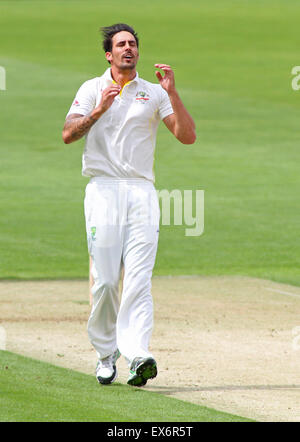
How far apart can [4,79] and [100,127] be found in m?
30.1

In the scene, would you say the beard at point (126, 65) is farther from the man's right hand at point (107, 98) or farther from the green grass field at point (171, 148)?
the green grass field at point (171, 148)

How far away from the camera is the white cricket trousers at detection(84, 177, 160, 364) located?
8.52 meters

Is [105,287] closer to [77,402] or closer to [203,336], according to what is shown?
[77,402]

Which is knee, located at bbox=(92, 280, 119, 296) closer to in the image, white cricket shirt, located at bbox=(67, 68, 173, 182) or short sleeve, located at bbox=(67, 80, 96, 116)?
white cricket shirt, located at bbox=(67, 68, 173, 182)

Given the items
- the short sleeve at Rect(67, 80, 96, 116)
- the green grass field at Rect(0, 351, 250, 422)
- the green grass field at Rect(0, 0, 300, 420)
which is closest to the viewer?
the green grass field at Rect(0, 351, 250, 422)

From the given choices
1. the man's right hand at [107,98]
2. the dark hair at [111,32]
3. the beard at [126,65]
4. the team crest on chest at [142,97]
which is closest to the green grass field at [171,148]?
the man's right hand at [107,98]

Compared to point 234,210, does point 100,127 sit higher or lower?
lower

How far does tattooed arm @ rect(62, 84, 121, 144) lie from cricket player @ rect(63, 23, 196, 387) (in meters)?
0.01

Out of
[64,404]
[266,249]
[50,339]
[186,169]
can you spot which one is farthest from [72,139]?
[186,169]

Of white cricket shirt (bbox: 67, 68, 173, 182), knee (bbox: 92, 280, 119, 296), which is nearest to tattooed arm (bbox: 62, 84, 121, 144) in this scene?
white cricket shirt (bbox: 67, 68, 173, 182)

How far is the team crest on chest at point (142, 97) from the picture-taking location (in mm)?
8633
